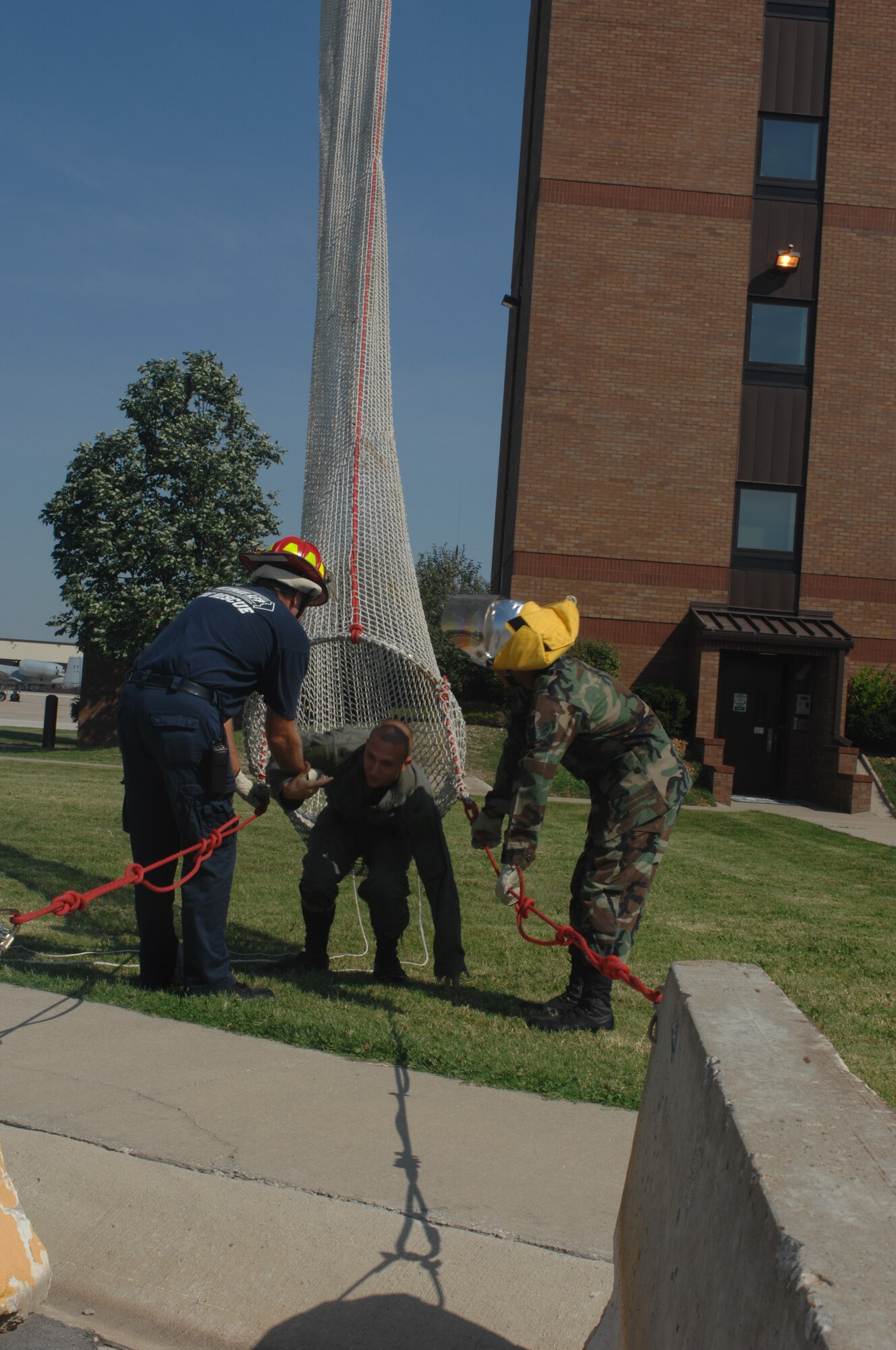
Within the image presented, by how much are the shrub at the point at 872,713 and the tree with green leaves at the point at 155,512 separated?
1161cm

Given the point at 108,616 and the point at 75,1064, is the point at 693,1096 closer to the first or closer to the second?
the point at 75,1064

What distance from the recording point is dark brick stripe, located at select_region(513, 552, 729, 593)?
67.8 ft

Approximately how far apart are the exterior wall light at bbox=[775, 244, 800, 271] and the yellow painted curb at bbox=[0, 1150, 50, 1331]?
21.1 m

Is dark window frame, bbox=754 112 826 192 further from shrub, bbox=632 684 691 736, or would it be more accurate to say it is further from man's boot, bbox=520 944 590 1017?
man's boot, bbox=520 944 590 1017

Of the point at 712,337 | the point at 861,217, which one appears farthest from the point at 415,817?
the point at 861,217

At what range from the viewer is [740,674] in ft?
67.3

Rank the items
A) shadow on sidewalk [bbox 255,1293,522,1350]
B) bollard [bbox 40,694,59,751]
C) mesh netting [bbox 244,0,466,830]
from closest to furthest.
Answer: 1. shadow on sidewalk [bbox 255,1293,522,1350]
2. mesh netting [bbox 244,0,466,830]
3. bollard [bbox 40,694,59,751]

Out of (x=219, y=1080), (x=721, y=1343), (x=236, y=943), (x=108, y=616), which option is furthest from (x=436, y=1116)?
(x=108, y=616)

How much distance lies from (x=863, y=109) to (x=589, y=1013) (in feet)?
70.0

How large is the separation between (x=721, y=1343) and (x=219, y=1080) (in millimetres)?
2547

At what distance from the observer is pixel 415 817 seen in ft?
17.0

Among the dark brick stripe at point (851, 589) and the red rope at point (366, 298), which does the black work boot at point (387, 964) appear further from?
the dark brick stripe at point (851, 589)

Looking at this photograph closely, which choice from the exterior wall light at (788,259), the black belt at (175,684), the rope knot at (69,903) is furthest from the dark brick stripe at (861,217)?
the rope knot at (69,903)

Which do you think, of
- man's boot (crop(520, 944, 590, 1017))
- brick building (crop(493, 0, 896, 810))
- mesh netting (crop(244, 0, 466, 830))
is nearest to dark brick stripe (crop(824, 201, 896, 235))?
brick building (crop(493, 0, 896, 810))
